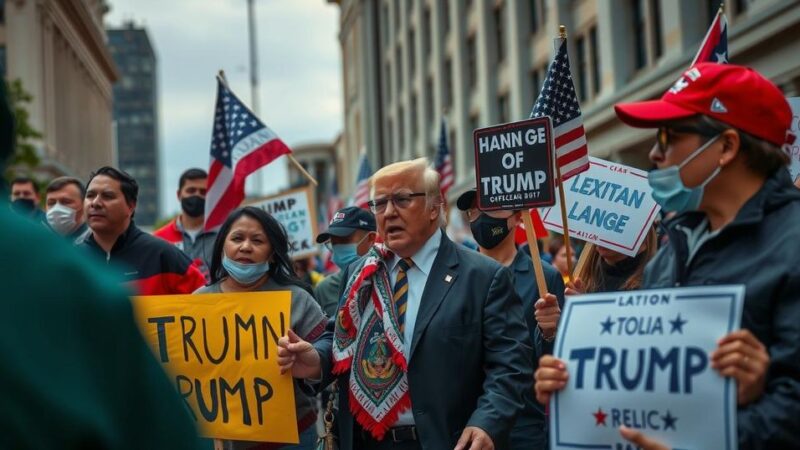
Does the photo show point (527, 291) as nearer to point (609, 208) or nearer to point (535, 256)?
point (609, 208)

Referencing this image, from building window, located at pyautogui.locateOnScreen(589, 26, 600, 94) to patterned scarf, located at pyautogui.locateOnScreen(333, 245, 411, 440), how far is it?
24630 mm

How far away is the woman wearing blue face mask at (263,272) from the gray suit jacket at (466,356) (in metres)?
0.82

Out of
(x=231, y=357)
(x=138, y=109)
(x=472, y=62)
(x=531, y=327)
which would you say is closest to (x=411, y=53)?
(x=472, y=62)

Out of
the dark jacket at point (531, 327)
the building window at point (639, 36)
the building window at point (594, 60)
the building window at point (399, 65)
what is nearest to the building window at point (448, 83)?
the building window at point (399, 65)

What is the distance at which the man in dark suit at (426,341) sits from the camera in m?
4.43

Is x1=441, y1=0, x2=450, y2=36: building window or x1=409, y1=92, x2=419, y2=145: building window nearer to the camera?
x1=441, y1=0, x2=450, y2=36: building window

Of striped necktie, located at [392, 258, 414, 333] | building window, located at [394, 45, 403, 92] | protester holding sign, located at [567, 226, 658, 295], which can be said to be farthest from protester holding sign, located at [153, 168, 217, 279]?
building window, located at [394, 45, 403, 92]

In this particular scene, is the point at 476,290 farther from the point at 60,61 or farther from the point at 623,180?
the point at 60,61

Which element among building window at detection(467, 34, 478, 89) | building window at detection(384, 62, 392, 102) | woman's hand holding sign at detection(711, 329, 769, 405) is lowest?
woman's hand holding sign at detection(711, 329, 769, 405)

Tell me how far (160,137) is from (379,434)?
168847 mm

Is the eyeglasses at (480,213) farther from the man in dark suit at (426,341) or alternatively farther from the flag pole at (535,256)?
the man in dark suit at (426,341)

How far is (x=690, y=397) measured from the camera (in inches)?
110

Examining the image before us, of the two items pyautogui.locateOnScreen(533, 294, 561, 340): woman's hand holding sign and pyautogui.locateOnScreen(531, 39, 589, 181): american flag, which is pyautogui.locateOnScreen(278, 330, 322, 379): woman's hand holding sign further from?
pyautogui.locateOnScreen(531, 39, 589, 181): american flag

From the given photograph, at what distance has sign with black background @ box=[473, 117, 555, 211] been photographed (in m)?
4.88
